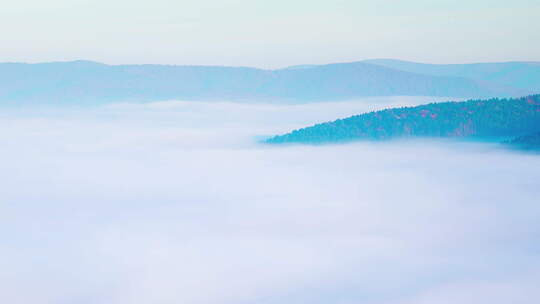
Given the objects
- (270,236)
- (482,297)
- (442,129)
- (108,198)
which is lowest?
(482,297)

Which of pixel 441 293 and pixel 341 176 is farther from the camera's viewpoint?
pixel 341 176

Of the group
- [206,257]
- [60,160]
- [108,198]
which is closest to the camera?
[206,257]

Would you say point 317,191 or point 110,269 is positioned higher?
point 317,191

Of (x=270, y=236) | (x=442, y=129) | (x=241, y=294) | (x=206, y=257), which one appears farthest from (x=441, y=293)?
(x=442, y=129)

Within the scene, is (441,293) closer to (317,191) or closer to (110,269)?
(110,269)

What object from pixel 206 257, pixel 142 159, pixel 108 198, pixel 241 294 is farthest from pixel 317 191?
pixel 142 159

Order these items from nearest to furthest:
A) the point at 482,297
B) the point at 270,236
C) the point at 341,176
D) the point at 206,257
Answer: the point at 482,297, the point at 206,257, the point at 270,236, the point at 341,176
